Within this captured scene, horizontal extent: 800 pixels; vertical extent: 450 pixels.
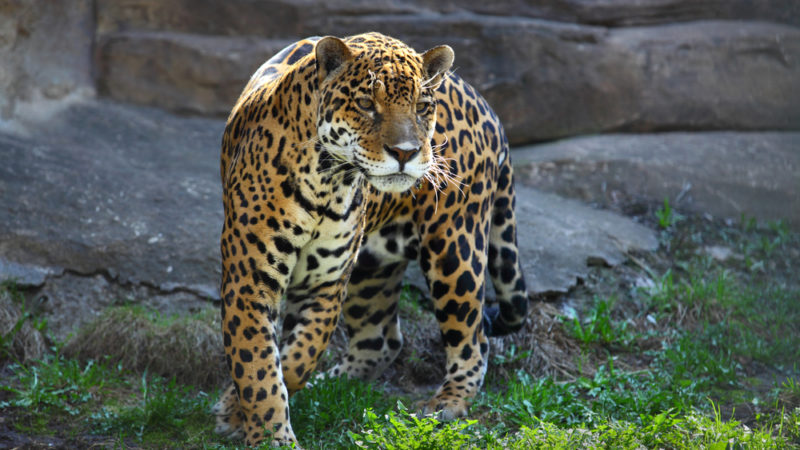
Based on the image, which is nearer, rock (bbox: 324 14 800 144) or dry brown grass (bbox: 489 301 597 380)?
dry brown grass (bbox: 489 301 597 380)

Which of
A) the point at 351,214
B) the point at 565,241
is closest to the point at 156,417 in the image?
the point at 351,214

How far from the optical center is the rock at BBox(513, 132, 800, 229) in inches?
356

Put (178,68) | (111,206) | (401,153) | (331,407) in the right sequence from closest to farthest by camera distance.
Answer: (401,153) < (331,407) < (111,206) < (178,68)

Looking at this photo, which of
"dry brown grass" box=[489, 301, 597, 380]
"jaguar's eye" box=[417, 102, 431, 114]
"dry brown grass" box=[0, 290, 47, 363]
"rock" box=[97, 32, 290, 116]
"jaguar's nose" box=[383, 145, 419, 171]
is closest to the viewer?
"jaguar's nose" box=[383, 145, 419, 171]

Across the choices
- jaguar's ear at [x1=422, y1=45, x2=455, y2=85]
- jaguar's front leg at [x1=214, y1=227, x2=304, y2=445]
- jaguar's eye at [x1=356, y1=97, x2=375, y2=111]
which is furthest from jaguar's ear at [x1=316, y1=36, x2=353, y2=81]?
jaguar's front leg at [x1=214, y1=227, x2=304, y2=445]

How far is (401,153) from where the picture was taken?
4207 mm

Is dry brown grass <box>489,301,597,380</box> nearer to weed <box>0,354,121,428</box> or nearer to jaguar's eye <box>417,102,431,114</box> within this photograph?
jaguar's eye <box>417,102,431,114</box>

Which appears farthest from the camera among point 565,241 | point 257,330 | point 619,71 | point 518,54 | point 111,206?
point 619,71

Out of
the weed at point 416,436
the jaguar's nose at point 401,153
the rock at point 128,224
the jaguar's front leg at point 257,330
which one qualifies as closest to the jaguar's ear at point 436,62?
the jaguar's nose at point 401,153

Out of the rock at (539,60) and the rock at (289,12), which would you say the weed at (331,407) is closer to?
the rock at (539,60)

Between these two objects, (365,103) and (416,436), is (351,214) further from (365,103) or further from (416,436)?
(416,436)

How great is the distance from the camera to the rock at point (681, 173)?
29.7 ft

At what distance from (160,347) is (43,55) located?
14.8ft

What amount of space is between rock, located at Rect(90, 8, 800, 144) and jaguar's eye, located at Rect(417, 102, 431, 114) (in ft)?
17.8
